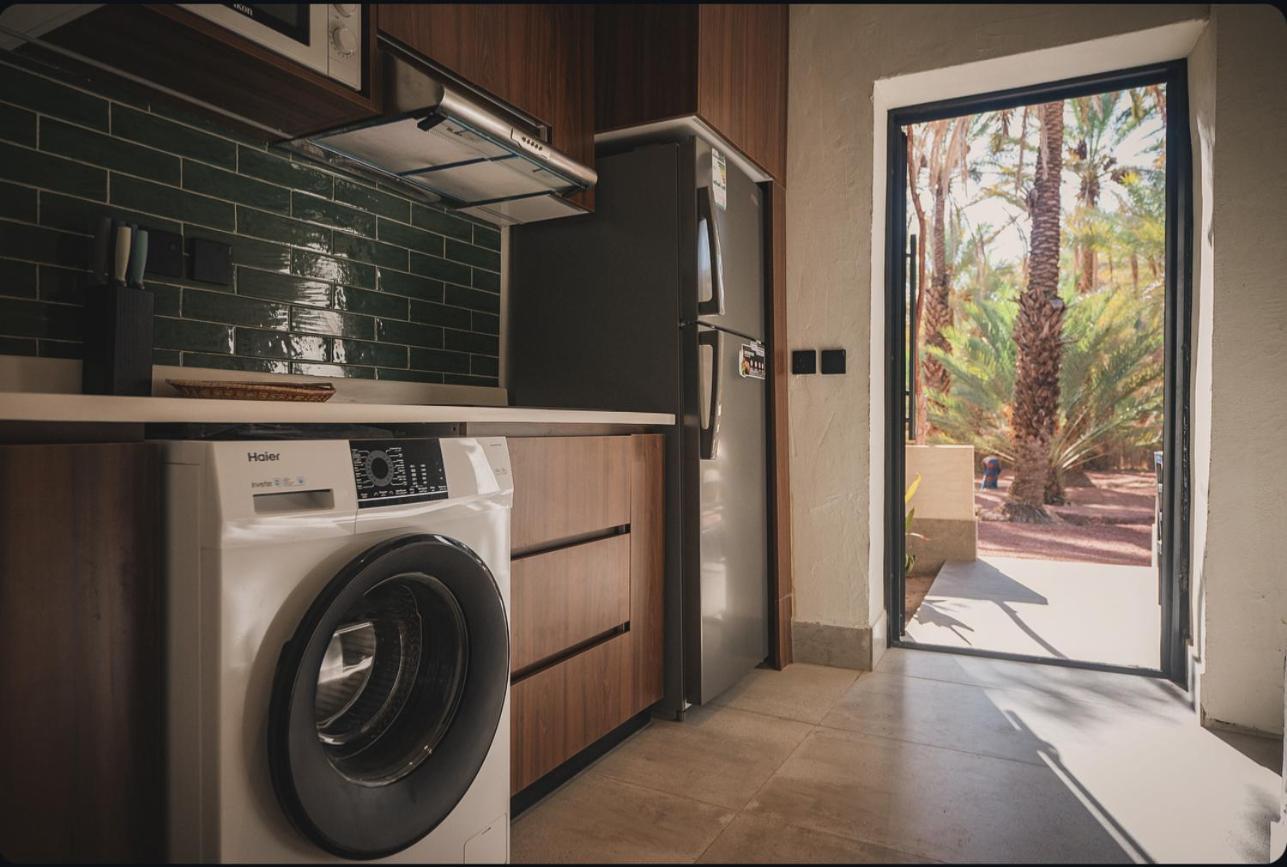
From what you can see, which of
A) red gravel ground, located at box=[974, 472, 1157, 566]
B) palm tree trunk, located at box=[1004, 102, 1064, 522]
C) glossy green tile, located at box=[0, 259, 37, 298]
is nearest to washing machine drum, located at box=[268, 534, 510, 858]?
glossy green tile, located at box=[0, 259, 37, 298]

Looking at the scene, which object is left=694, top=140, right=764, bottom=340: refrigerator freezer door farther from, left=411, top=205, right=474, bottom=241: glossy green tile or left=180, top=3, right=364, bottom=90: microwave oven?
left=180, top=3, right=364, bottom=90: microwave oven

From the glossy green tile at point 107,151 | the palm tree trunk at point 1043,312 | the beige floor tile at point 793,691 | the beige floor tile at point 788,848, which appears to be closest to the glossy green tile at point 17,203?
the glossy green tile at point 107,151

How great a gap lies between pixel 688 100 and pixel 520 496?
4.55 ft

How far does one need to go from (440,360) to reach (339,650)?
4.46 ft

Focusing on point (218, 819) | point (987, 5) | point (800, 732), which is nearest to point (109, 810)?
point (218, 819)

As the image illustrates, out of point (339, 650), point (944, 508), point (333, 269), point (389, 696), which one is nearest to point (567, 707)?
point (389, 696)

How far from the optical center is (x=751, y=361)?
281 centimetres

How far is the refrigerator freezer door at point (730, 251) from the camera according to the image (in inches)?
95.7

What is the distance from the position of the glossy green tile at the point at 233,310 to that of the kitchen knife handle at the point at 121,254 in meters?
0.21

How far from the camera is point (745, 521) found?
2.78 meters

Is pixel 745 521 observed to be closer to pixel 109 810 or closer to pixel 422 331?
pixel 422 331

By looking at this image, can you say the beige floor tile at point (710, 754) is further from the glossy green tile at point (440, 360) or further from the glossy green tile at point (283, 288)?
the glossy green tile at point (283, 288)

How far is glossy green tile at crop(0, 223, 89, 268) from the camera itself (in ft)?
4.93

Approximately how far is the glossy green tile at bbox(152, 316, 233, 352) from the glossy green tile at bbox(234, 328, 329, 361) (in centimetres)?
3
